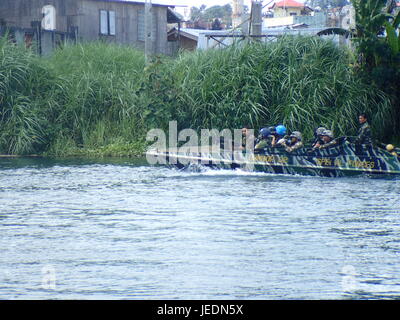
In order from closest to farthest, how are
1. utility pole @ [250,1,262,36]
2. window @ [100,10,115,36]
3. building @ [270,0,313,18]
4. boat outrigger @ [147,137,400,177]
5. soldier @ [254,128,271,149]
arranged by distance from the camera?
1. boat outrigger @ [147,137,400,177]
2. soldier @ [254,128,271,149]
3. utility pole @ [250,1,262,36]
4. window @ [100,10,115,36]
5. building @ [270,0,313,18]

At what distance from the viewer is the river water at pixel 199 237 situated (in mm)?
11352

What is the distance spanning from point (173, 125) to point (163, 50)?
716 inches

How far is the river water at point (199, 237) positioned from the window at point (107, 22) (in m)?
21.0

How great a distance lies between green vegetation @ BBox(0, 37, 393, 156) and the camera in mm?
27328

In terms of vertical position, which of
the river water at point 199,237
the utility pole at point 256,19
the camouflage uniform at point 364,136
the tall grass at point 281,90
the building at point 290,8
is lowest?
the river water at point 199,237

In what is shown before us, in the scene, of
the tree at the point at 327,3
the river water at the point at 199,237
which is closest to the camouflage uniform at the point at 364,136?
the river water at the point at 199,237

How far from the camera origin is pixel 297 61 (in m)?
28.4

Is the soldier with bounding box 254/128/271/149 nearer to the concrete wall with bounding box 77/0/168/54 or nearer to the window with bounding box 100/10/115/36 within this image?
the concrete wall with bounding box 77/0/168/54

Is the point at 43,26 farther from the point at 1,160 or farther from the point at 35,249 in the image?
the point at 35,249

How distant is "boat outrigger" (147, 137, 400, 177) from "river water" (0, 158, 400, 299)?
28 centimetres

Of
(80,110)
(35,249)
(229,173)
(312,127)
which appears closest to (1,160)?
(80,110)

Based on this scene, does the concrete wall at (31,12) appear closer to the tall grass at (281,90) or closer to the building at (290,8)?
the tall grass at (281,90)

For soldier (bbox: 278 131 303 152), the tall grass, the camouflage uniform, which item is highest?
the tall grass

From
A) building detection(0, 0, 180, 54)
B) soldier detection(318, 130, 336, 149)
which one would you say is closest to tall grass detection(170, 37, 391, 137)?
soldier detection(318, 130, 336, 149)
